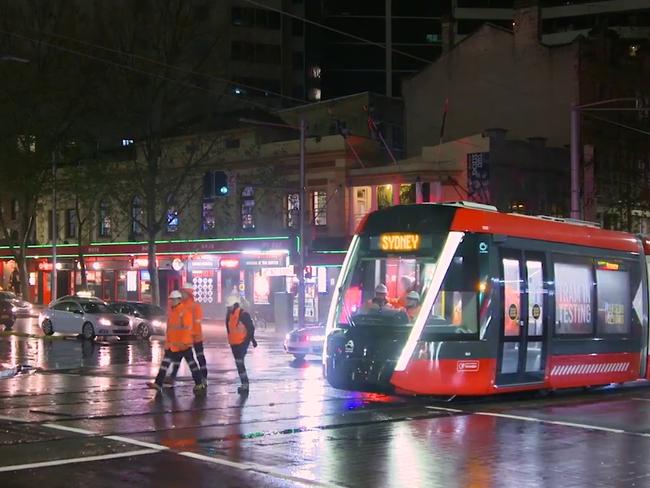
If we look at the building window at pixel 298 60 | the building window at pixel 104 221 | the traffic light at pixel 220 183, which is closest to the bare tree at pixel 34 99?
the building window at pixel 104 221

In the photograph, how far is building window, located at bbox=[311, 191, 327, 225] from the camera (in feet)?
144

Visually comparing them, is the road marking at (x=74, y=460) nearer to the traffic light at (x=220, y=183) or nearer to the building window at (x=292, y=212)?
the traffic light at (x=220, y=183)

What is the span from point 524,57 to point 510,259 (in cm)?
3436

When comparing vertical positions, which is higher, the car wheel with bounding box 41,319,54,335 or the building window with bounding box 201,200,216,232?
the building window with bounding box 201,200,216,232

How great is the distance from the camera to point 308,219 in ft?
145

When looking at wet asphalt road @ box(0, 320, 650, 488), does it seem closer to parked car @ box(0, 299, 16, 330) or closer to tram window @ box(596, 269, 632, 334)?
tram window @ box(596, 269, 632, 334)

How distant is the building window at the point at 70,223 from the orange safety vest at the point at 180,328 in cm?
4372

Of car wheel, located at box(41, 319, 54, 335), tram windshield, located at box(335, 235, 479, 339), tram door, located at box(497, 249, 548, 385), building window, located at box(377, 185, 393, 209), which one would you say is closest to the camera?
tram windshield, located at box(335, 235, 479, 339)


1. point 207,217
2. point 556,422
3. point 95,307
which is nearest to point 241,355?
point 556,422

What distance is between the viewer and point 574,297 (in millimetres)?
16297

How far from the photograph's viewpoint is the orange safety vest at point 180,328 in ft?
51.4

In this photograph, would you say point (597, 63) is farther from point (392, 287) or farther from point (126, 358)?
point (392, 287)

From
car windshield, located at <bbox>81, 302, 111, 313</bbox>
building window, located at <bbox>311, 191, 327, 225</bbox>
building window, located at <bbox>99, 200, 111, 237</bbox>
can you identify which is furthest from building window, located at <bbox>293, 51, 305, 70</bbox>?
car windshield, located at <bbox>81, 302, 111, 313</bbox>

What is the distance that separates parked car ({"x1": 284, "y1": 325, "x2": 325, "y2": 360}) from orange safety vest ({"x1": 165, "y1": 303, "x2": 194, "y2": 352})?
314 inches
